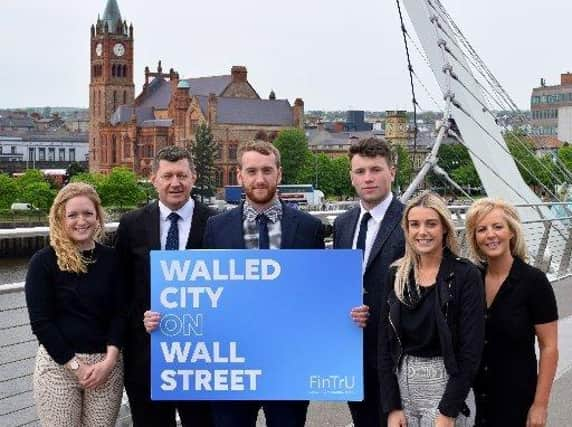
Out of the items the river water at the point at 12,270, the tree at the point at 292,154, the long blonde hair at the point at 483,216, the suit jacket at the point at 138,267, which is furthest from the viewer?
the tree at the point at 292,154

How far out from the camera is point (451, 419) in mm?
3012

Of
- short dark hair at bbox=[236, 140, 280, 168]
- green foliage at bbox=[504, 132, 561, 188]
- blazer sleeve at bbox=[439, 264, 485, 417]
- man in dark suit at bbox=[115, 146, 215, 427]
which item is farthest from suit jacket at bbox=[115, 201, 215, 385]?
green foliage at bbox=[504, 132, 561, 188]

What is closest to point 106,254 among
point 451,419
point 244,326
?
point 244,326

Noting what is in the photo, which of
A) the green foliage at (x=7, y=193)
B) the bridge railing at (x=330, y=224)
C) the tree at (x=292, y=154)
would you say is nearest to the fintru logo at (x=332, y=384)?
the bridge railing at (x=330, y=224)

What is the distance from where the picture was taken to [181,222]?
3736 millimetres

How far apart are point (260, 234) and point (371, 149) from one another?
1.57 feet

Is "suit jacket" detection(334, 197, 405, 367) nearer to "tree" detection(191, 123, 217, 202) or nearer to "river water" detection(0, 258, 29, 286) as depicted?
"river water" detection(0, 258, 29, 286)

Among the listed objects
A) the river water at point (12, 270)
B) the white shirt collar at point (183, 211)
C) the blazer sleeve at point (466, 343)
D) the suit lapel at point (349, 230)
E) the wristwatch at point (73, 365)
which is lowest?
the river water at point (12, 270)

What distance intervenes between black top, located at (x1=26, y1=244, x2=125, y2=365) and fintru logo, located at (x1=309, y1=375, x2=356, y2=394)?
677mm

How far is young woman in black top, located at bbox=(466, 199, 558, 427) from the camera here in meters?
3.19

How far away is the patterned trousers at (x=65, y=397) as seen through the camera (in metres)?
3.48

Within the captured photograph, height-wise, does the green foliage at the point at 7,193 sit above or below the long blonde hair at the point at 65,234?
below

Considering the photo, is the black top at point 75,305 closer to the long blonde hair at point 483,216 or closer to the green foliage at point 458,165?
the long blonde hair at point 483,216

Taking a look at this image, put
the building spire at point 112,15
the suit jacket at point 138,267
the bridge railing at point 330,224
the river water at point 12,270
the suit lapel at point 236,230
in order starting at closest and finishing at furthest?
the suit lapel at point 236,230 → the suit jacket at point 138,267 → the bridge railing at point 330,224 → the river water at point 12,270 → the building spire at point 112,15
